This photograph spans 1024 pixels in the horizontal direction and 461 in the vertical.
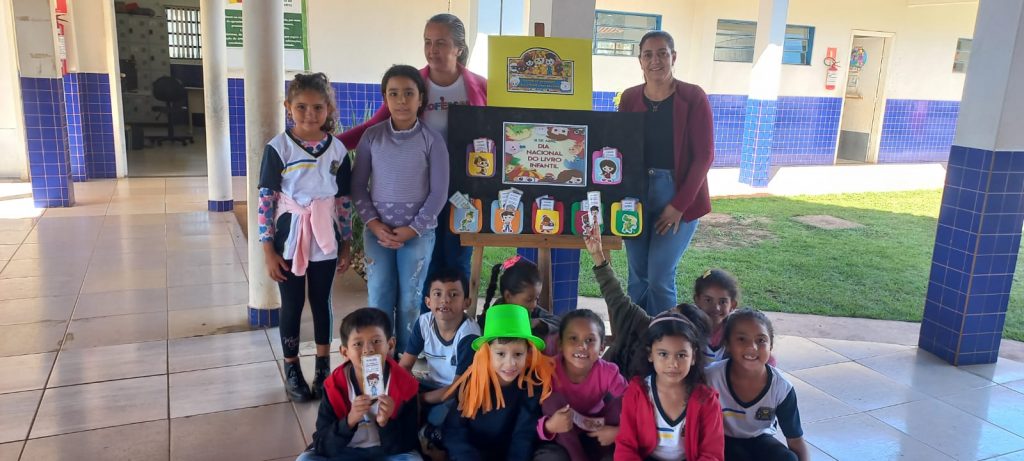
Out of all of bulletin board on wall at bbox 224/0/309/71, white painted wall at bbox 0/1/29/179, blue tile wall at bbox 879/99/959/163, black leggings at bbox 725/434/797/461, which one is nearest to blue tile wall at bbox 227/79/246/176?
bulletin board on wall at bbox 224/0/309/71

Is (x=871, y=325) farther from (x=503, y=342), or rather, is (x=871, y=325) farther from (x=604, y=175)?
(x=503, y=342)

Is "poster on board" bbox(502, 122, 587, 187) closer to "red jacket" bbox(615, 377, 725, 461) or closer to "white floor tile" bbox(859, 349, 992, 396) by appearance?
"red jacket" bbox(615, 377, 725, 461)

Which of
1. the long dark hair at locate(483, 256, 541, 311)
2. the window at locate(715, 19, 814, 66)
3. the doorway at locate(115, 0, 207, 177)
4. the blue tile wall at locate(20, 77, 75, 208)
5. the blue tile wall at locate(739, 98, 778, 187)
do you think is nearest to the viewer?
the long dark hair at locate(483, 256, 541, 311)

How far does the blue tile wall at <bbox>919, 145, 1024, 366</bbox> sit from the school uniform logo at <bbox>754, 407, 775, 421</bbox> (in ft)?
6.77

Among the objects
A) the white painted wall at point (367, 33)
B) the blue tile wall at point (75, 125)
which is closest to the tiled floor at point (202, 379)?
the blue tile wall at point (75, 125)

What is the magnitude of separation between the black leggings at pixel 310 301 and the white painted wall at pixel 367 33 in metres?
5.97

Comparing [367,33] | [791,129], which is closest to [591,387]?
[367,33]

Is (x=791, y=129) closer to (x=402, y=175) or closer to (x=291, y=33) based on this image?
(x=291, y=33)

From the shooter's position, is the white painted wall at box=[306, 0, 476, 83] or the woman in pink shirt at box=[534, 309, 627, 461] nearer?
the woman in pink shirt at box=[534, 309, 627, 461]

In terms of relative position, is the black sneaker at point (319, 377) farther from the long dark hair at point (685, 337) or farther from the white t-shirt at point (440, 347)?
the long dark hair at point (685, 337)

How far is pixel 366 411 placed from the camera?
230cm

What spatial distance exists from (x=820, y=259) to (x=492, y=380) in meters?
4.62

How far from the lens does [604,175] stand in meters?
3.10

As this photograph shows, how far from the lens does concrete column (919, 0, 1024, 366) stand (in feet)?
11.6
